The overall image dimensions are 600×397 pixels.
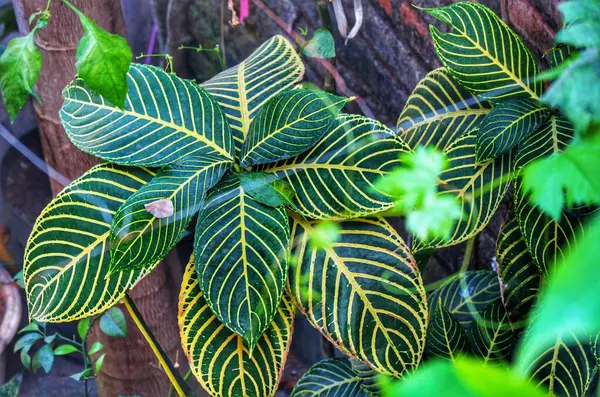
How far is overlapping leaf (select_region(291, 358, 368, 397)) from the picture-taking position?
3.70 ft

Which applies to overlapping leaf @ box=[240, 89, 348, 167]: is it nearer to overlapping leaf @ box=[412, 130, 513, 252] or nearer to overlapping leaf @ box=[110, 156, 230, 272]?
overlapping leaf @ box=[110, 156, 230, 272]

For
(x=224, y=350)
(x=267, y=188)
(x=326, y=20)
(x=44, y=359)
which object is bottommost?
(x=44, y=359)

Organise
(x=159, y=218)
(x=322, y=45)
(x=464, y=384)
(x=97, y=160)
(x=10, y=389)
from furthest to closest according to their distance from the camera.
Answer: (x=10, y=389) → (x=97, y=160) → (x=322, y=45) → (x=159, y=218) → (x=464, y=384)

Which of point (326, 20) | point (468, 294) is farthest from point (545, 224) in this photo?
point (326, 20)

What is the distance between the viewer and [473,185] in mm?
958

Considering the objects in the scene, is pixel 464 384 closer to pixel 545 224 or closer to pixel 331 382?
pixel 545 224

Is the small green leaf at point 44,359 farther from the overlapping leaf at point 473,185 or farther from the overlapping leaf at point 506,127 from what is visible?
the overlapping leaf at point 506,127

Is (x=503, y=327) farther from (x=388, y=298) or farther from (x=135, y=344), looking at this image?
(x=135, y=344)

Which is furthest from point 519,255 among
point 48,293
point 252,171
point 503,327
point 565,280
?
point 565,280

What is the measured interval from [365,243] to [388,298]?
0.08m

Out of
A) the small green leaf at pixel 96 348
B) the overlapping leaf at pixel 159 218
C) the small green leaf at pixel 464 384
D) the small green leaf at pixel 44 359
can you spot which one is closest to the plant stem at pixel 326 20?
the overlapping leaf at pixel 159 218

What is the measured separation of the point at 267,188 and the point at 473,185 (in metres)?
0.32

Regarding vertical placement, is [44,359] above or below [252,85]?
below

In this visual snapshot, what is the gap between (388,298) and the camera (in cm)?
86
